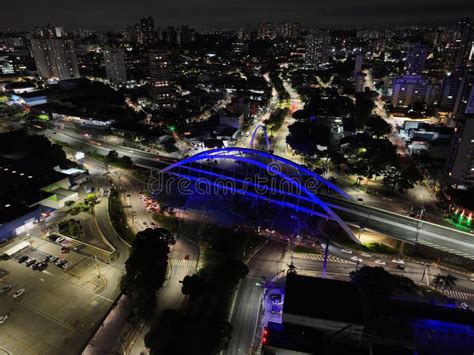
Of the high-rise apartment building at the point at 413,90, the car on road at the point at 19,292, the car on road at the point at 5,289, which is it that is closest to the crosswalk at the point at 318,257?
the car on road at the point at 19,292

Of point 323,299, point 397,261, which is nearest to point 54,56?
point 397,261

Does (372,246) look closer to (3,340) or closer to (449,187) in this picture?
(449,187)

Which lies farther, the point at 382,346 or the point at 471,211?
the point at 471,211

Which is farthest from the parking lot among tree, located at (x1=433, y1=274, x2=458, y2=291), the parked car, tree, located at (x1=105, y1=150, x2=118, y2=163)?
tree, located at (x1=433, y1=274, x2=458, y2=291)

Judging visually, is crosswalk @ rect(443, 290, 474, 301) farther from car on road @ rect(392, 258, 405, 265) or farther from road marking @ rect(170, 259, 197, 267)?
road marking @ rect(170, 259, 197, 267)

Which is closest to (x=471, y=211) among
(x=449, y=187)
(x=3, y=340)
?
(x=449, y=187)

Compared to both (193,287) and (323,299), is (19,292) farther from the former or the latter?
(323,299)
